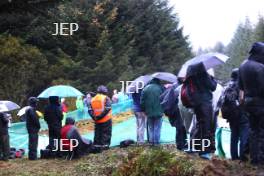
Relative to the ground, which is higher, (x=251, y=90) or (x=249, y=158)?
(x=251, y=90)

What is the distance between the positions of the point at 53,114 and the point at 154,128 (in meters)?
2.27

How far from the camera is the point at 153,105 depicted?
11641mm

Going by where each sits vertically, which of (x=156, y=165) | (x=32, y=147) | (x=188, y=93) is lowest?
(x=32, y=147)

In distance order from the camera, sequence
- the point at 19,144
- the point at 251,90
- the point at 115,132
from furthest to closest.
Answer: the point at 115,132
the point at 19,144
the point at 251,90

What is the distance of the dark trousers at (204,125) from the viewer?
9228 millimetres

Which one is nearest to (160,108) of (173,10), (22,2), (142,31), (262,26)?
(22,2)

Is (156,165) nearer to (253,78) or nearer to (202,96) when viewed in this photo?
(253,78)

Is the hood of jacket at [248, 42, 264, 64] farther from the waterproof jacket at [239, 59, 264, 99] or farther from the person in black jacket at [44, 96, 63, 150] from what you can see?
the person in black jacket at [44, 96, 63, 150]

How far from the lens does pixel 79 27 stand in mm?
30047

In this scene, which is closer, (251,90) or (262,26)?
(251,90)

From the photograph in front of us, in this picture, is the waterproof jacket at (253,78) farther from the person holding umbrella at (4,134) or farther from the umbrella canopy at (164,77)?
the person holding umbrella at (4,134)

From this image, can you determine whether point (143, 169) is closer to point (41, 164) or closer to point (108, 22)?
point (41, 164)

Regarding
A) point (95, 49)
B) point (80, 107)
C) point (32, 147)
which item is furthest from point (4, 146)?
point (95, 49)

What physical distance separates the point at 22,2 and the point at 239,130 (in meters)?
4.98
